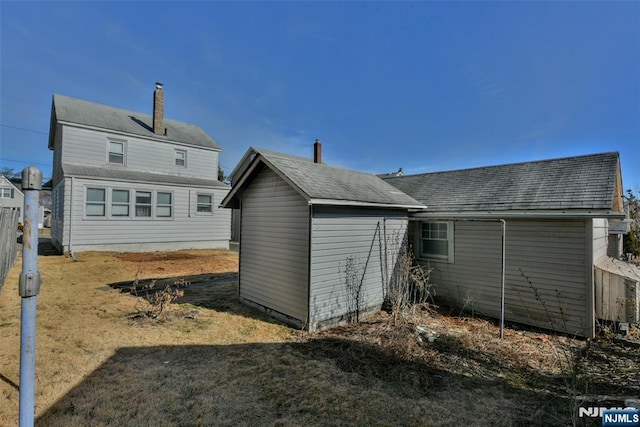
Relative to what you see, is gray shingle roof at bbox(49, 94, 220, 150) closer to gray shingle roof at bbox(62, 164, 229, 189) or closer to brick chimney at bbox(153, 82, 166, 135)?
brick chimney at bbox(153, 82, 166, 135)

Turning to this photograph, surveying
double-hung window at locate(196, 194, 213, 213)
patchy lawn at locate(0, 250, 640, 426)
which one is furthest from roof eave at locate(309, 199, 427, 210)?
double-hung window at locate(196, 194, 213, 213)

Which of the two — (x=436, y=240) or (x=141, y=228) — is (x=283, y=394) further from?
(x=141, y=228)

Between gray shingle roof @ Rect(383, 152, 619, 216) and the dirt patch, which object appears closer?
gray shingle roof @ Rect(383, 152, 619, 216)

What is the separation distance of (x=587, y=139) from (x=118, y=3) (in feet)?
59.1

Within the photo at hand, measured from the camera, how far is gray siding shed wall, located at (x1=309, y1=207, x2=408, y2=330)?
6.40 meters

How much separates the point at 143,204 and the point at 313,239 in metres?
13.6

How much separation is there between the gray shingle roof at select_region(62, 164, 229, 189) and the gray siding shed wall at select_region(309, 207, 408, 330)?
13.3 meters

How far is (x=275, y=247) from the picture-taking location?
7172 millimetres

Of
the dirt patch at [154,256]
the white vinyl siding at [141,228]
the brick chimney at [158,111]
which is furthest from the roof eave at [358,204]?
the brick chimney at [158,111]

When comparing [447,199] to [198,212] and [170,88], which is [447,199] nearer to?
[198,212]

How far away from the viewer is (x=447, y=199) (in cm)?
916

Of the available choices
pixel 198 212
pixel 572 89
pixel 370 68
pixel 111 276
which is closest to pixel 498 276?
pixel 572 89

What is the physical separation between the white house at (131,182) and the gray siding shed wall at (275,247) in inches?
417

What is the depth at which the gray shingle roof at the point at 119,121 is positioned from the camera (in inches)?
595
